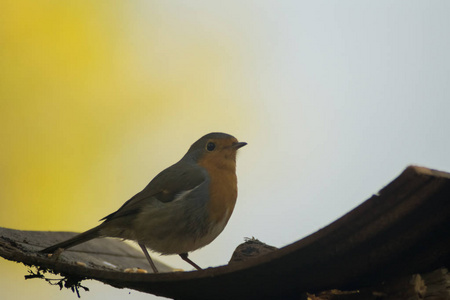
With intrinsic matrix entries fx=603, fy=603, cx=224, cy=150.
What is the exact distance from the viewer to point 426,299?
2.22 metres

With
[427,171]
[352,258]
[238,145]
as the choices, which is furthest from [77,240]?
[427,171]

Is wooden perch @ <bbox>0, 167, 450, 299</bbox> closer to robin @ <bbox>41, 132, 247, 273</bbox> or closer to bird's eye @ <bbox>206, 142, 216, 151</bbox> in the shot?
robin @ <bbox>41, 132, 247, 273</bbox>

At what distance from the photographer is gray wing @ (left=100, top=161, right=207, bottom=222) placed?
13.7 feet

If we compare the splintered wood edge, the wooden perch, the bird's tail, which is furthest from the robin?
the splintered wood edge

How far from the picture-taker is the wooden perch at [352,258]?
187cm

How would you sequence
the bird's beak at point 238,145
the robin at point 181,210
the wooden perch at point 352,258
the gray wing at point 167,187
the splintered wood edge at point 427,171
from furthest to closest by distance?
1. the bird's beak at point 238,145
2. the gray wing at point 167,187
3. the robin at point 181,210
4. the wooden perch at point 352,258
5. the splintered wood edge at point 427,171

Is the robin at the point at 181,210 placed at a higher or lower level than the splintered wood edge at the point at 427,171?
higher

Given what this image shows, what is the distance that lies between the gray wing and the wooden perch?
4.82ft

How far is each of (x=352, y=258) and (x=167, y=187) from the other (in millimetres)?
2289

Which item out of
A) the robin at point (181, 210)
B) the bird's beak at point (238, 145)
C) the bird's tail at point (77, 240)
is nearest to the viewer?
the bird's tail at point (77, 240)

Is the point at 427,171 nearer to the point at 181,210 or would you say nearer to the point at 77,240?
the point at 181,210

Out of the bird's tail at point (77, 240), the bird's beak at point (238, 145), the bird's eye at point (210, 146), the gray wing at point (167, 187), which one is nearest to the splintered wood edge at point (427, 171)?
the bird's tail at point (77, 240)

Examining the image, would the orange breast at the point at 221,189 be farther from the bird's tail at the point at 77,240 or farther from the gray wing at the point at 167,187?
the bird's tail at the point at 77,240

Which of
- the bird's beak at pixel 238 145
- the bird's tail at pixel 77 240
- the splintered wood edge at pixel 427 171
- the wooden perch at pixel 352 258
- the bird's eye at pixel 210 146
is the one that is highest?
the bird's eye at pixel 210 146
